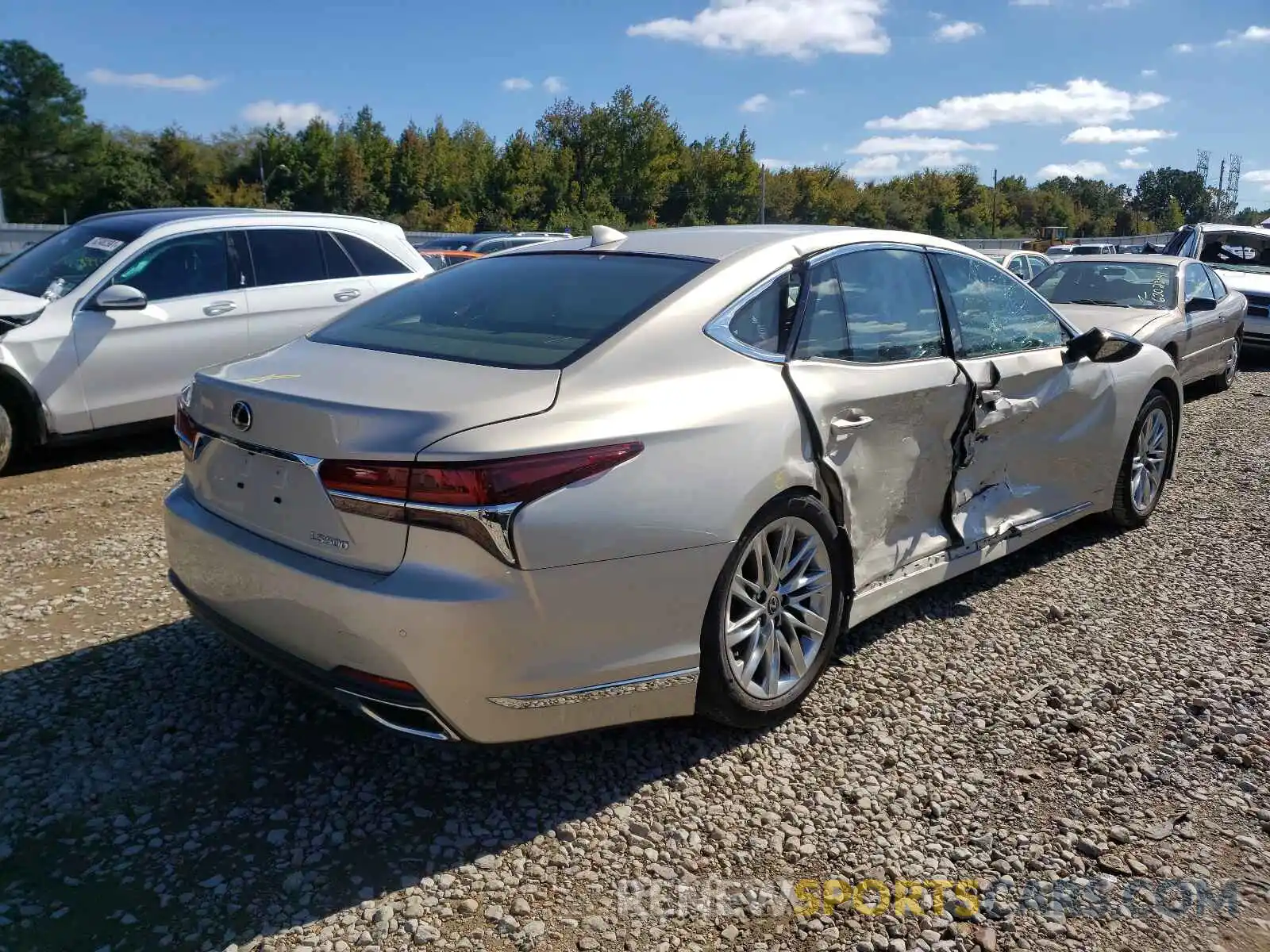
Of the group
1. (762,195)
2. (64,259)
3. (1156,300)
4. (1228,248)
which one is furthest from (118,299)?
(762,195)

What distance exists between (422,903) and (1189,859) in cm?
205

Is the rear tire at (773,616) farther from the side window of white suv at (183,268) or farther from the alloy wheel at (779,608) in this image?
the side window of white suv at (183,268)

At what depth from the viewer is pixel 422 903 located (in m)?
2.51

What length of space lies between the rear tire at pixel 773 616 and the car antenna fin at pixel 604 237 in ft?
4.40

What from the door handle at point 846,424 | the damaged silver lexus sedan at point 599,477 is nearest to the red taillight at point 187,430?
the damaged silver lexus sedan at point 599,477

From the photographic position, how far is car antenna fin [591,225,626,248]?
3902mm

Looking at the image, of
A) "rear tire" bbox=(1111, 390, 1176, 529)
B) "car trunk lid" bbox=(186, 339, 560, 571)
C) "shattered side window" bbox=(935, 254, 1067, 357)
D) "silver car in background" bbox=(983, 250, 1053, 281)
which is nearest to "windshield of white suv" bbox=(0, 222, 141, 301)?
"car trunk lid" bbox=(186, 339, 560, 571)

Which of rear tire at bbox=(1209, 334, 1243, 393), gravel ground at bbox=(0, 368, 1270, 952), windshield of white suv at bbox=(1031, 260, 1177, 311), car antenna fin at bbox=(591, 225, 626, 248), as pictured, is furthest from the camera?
rear tire at bbox=(1209, 334, 1243, 393)

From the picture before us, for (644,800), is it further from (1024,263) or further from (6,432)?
(1024,263)

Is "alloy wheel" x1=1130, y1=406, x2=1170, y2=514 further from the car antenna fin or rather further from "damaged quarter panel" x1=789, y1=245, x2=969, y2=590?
the car antenna fin

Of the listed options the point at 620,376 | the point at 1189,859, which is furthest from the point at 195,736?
the point at 1189,859

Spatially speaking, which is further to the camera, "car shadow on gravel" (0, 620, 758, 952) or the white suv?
the white suv

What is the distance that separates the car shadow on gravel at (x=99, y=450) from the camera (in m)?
6.83

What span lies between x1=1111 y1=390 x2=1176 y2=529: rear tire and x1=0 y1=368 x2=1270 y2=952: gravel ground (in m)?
1.17
